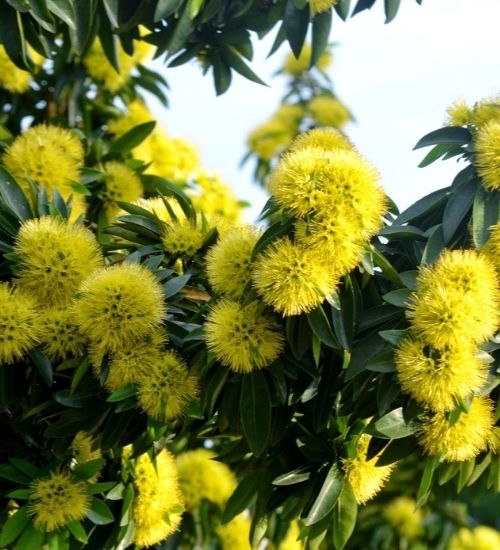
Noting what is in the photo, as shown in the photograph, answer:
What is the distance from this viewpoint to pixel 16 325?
2.49m

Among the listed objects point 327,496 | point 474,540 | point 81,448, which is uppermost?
point 327,496

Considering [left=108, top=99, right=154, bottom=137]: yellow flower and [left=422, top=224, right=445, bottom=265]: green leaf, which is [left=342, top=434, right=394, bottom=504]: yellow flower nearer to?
[left=422, top=224, right=445, bottom=265]: green leaf

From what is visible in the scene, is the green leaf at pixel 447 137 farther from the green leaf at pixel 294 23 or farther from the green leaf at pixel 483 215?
the green leaf at pixel 294 23

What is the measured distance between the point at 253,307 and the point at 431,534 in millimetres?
2221

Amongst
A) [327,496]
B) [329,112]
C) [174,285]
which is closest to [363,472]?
[327,496]

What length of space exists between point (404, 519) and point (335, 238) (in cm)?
227

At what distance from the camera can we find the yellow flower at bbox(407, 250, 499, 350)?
84.7 inches

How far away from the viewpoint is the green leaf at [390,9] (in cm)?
341

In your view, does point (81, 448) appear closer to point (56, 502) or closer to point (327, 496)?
point (56, 502)

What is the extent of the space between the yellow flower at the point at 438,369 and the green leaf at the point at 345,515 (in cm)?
55

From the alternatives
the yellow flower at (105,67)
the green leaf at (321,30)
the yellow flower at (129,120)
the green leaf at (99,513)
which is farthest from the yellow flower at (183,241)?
the yellow flower at (129,120)

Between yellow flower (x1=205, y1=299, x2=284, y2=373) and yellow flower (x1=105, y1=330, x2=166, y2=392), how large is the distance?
0.15 meters

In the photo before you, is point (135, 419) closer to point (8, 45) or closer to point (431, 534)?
point (8, 45)

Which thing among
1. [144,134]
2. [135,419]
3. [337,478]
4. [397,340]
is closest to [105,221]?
[144,134]
